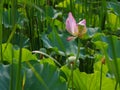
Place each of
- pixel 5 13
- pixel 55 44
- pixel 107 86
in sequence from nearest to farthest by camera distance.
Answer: pixel 107 86
pixel 55 44
pixel 5 13

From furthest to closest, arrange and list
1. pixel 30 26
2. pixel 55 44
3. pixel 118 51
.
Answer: pixel 30 26 < pixel 55 44 < pixel 118 51

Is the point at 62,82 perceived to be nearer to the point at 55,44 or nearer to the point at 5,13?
the point at 55,44

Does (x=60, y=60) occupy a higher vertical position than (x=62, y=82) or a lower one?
lower

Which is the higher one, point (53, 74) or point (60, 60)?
point (53, 74)

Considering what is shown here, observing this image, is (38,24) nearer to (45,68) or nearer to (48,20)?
(48,20)

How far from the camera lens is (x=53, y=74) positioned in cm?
96

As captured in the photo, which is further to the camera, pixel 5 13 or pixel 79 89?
pixel 5 13

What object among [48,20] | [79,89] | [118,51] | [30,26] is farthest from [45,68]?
[48,20]

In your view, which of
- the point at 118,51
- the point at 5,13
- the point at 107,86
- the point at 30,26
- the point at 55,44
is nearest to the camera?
the point at 107,86

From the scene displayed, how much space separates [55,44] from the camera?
5.08 feet

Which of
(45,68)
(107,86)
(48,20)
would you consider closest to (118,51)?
(107,86)

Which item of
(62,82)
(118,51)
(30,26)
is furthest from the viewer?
(30,26)

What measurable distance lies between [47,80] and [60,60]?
2.04ft

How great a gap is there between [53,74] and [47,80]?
0.02 meters
